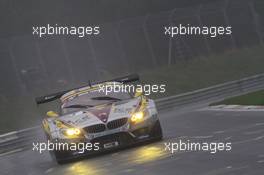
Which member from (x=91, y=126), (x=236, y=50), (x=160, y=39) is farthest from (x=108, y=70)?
(x=91, y=126)

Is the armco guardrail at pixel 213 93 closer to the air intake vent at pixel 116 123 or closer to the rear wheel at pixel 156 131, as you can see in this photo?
the rear wheel at pixel 156 131

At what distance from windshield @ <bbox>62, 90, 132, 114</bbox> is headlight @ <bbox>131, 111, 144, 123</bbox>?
1.24m

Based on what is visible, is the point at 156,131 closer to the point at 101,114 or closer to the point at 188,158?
the point at 101,114

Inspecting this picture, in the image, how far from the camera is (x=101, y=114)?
48.4ft

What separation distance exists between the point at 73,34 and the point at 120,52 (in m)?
2.37

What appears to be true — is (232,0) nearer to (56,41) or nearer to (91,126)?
(56,41)

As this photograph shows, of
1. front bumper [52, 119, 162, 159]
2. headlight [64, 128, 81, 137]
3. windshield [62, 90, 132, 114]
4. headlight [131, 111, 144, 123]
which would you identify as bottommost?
front bumper [52, 119, 162, 159]

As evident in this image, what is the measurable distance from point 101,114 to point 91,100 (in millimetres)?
1424

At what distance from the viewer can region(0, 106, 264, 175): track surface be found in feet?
34.4

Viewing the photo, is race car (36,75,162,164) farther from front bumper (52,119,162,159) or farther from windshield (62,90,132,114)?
windshield (62,90,132,114)

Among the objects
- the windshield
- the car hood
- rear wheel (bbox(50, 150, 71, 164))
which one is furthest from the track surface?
the windshield

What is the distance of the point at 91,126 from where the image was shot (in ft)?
47.7

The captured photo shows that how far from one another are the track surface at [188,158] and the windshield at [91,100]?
3.75 ft

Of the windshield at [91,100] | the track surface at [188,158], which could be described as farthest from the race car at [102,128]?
the windshield at [91,100]
